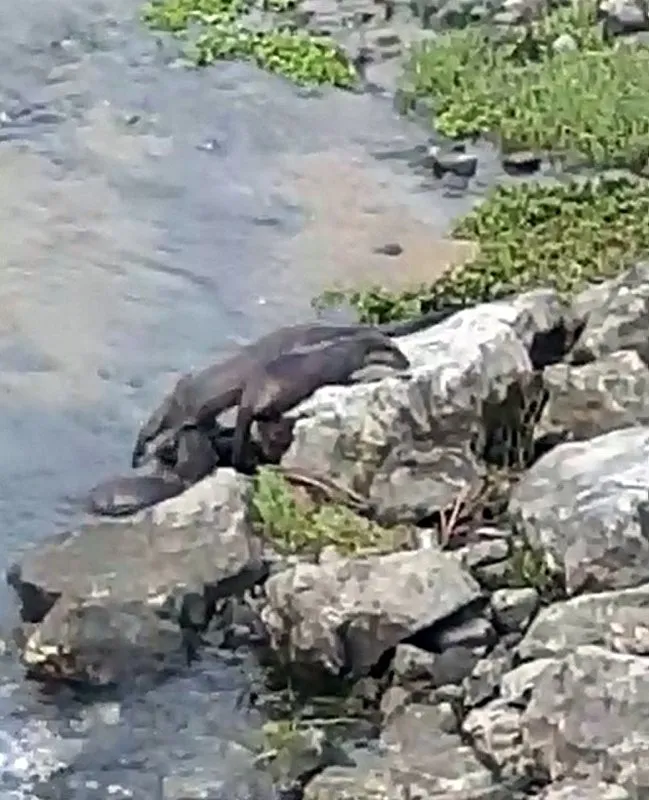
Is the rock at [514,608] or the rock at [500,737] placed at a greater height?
the rock at [500,737]

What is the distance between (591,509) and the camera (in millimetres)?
8398

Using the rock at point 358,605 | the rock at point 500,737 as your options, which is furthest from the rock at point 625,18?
the rock at point 500,737

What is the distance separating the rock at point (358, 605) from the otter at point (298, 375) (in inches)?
61.2

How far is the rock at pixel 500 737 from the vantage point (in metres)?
7.42

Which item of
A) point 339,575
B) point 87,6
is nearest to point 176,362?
point 339,575

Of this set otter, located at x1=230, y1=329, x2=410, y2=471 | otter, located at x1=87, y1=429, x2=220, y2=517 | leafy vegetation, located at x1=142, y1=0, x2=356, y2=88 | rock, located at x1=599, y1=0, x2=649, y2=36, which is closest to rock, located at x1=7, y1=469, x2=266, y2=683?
otter, located at x1=87, y1=429, x2=220, y2=517

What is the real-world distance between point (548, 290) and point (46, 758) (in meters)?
4.09

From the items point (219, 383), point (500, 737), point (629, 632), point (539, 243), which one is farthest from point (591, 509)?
point (539, 243)

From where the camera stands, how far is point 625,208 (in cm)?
1239

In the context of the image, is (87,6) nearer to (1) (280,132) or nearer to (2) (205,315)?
(1) (280,132)

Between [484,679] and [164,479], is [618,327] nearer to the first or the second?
[164,479]

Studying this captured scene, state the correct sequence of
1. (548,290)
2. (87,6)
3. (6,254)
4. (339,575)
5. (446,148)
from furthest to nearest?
(87,6) < (446,148) < (6,254) < (548,290) < (339,575)

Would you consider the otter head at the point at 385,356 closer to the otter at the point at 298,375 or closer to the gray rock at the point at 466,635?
the otter at the point at 298,375

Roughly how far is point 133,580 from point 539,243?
4.31 meters
